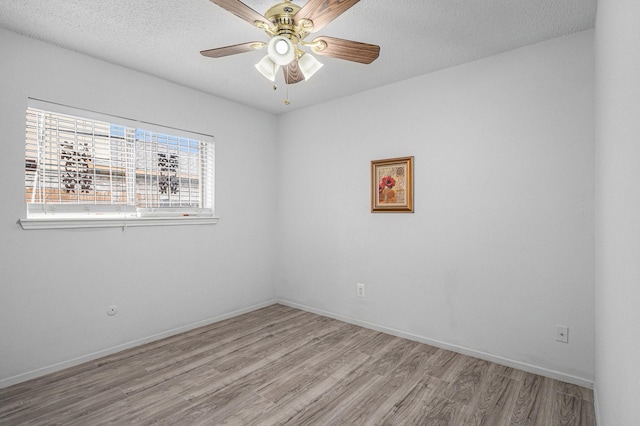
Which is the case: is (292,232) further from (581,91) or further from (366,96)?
(581,91)

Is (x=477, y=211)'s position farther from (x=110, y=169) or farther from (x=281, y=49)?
(x=110, y=169)

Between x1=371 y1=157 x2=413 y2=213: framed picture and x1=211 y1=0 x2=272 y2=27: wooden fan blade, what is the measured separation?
1.85 metres

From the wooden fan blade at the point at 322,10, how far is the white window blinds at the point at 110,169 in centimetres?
209

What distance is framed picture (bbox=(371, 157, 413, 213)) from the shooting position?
315cm

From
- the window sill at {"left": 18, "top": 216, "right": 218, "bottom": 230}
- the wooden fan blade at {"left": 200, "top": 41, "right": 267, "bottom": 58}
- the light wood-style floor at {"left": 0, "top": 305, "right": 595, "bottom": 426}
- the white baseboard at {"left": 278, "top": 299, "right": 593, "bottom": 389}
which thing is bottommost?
the light wood-style floor at {"left": 0, "top": 305, "right": 595, "bottom": 426}

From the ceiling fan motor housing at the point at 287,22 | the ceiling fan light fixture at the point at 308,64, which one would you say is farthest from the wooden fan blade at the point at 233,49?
the ceiling fan light fixture at the point at 308,64

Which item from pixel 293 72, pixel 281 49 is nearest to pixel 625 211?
pixel 281 49

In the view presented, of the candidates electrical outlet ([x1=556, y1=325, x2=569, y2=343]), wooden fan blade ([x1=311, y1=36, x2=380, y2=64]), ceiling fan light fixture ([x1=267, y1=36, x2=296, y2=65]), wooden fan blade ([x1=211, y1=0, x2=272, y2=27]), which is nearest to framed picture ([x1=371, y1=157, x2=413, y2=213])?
wooden fan blade ([x1=311, y1=36, x2=380, y2=64])

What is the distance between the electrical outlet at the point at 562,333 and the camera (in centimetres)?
236

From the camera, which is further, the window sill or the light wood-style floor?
the window sill

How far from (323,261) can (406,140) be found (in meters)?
1.66

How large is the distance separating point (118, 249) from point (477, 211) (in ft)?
10.2

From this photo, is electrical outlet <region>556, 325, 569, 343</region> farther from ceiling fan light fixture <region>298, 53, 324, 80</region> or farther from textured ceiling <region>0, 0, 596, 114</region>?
ceiling fan light fixture <region>298, 53, 324, 80</region>

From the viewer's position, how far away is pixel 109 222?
9.27 ft
